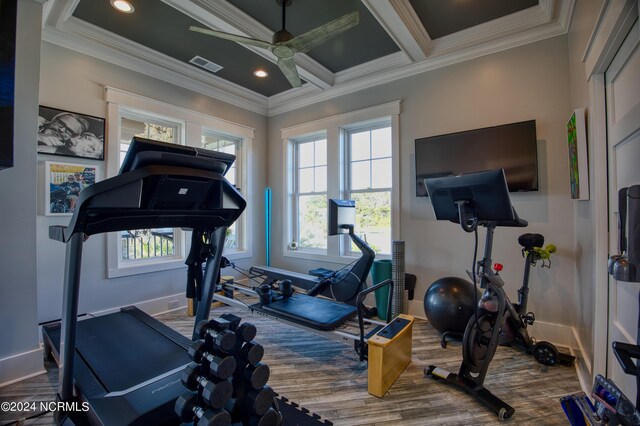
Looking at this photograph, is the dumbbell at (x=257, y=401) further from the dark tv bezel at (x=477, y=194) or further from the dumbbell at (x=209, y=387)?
the dark tv bezel at (x=477, y=194)

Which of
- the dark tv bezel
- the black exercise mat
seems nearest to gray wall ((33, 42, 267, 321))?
the black exercise mat

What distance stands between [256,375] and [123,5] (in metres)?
3.47

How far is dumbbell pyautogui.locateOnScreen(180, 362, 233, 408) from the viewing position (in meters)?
1.20

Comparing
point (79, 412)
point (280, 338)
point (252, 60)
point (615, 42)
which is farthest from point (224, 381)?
point (252, 60)

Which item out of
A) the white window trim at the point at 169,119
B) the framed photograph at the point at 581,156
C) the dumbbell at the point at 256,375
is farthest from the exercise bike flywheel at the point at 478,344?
the white window trim at the point at 169,119

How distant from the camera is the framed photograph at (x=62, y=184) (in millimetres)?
2857

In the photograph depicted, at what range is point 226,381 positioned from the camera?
1.26m

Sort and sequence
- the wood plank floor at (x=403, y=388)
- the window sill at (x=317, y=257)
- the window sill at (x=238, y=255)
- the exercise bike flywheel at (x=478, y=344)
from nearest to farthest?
the wood plank floor at (x=403, y=388), the exercise bike flywheel at (x=478, y=344), the window sill at (x=317, y=257), the window sill at (x=238, y=255)

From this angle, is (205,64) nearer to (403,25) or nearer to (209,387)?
(403,25)

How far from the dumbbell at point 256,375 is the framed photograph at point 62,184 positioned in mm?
2855

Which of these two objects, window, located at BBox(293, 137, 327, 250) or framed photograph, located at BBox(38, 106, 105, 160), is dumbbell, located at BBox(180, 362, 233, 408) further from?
window, located at BBox(293, 137, 327, 250)

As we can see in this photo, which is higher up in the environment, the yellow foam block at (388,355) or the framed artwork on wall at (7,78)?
the framed artwork on wall at (7,78)

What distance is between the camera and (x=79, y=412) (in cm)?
157

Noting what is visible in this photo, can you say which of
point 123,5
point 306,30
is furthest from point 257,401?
point 123,5
